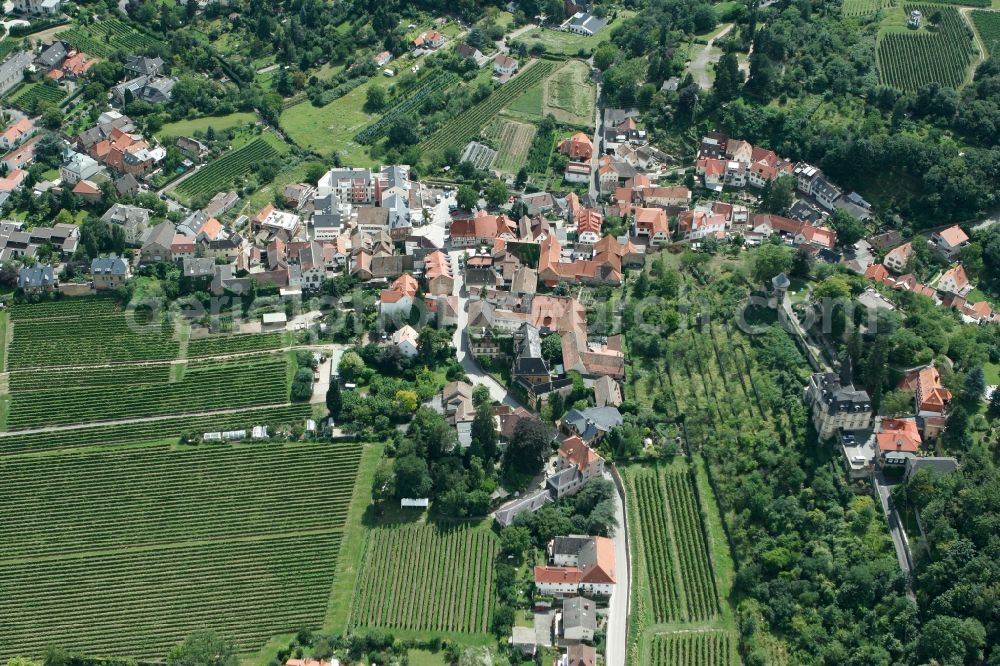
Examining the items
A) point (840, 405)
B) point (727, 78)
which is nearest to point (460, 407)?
point (840, 405)

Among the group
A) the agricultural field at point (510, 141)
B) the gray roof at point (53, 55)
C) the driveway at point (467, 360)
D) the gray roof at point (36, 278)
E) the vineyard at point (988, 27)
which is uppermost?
the vineyard at point (988, 27)

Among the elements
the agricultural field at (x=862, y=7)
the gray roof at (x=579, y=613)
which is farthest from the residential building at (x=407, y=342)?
the agricultural field at (x=862, y=7)

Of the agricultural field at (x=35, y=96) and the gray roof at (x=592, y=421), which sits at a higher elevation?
the agricultural field at (x=35, y=96)

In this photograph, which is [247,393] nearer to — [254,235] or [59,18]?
[254,235]

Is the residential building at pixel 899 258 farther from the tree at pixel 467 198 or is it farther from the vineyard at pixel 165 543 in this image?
the vineyard at pixel 165 543

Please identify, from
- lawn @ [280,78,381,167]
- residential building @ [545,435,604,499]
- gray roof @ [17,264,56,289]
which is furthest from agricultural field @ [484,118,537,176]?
gray roof @ [17,264,56,289]

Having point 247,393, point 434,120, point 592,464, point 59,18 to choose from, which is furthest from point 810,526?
point 59,18
